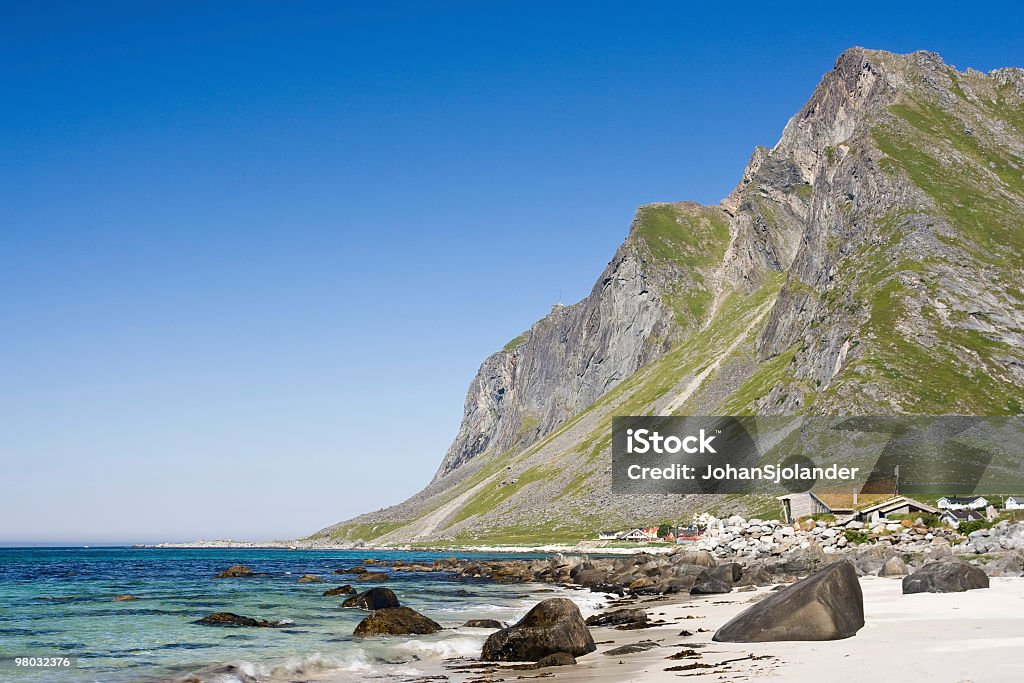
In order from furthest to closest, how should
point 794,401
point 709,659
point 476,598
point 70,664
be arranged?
point 794,401
point 476,598
point 70,664
point 709,659

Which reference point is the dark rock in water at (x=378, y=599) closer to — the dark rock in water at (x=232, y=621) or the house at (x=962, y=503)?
the dark rock in water at (x=232, y=621)

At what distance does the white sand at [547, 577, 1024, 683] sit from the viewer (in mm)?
16062

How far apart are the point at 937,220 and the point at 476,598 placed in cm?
15246

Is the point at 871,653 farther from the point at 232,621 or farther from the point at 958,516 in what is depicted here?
the point at 958,516

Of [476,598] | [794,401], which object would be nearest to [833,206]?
[794,401]

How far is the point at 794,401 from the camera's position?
15362cm

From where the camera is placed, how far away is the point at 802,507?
10306cm

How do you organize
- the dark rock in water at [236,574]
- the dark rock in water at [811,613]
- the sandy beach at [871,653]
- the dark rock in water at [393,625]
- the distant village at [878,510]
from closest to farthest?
the sandy beach at [871,653], the dark rock in water at [811,613], the dark rock in water at [393,625], the distant village at [878,510], the dark rock in water at [236,574]

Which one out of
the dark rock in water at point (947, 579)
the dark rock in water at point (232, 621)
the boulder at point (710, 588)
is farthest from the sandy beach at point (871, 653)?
the boulder at point (710, 588)

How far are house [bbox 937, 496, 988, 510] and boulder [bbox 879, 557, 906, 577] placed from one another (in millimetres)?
53645

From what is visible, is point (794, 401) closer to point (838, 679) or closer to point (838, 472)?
point (838, 472)

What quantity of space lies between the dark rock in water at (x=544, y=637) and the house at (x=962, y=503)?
79533 millimetres

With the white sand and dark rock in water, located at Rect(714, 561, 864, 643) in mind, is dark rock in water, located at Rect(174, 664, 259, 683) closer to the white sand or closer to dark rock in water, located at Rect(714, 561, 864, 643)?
the white sand

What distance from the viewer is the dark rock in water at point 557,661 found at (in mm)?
24034
